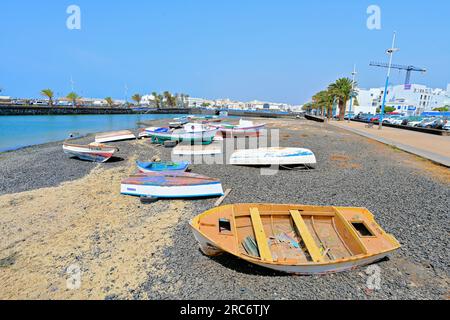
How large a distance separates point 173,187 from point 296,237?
4.74m

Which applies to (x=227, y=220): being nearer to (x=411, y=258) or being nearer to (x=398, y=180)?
(x=411, y=258)

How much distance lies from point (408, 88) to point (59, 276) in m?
181

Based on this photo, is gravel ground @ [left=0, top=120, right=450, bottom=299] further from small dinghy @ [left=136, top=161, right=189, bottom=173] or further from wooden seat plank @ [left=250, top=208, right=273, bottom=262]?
small dinghy @ [left=136, top=161, right=189, bottom=173]

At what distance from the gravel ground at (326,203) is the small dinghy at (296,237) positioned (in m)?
0.38

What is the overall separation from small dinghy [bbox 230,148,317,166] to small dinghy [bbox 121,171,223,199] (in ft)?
15.5

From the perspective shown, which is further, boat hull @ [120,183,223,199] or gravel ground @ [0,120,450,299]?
boat hull @ [120,183,223,199]

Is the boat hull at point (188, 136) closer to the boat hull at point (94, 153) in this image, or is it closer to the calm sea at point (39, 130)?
the boat hull at point (94, 153)

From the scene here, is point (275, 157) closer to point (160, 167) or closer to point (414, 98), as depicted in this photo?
point (160, 167)

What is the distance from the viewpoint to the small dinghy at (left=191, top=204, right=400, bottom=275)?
4.27 metres

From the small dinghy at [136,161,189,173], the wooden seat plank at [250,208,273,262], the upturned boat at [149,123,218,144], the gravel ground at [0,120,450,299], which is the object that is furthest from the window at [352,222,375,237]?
the upturned boat at [149,123,218,144]

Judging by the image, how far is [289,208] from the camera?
5.89 metres

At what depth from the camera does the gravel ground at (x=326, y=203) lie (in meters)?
4.18

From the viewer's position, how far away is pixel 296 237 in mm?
5336
